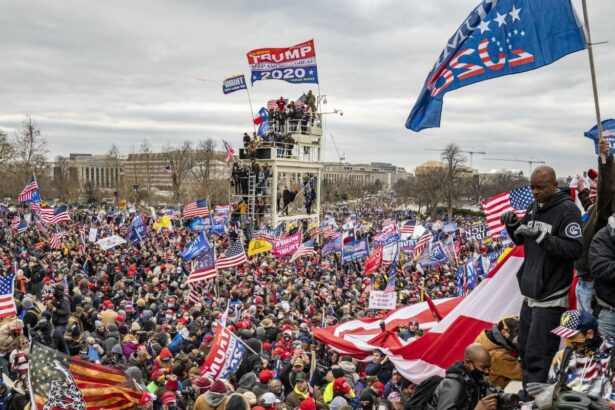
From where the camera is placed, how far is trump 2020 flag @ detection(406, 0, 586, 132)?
5000 millimetres

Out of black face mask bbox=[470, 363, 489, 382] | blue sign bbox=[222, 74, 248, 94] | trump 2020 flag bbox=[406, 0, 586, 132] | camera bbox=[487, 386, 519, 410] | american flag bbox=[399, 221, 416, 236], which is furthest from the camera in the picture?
blue sign bbox=[222, 74, 248, 94]

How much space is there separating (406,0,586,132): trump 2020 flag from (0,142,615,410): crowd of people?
1387mm

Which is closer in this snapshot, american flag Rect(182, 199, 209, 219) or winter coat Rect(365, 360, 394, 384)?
winter coat Rect(365, 360, 394, 384)

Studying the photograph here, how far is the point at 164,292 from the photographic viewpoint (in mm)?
16016

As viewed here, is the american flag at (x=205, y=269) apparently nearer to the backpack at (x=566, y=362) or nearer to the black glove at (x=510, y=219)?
the black glove at (x=510, y=219)

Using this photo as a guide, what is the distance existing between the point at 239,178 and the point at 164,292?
13.1 m

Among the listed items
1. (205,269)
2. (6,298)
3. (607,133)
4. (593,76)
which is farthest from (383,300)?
(593,76)

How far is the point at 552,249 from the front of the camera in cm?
399

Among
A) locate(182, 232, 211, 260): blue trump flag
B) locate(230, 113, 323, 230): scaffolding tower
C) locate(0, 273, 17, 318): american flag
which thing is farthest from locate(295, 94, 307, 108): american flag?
locate(0, 273, 17, 318): american flag

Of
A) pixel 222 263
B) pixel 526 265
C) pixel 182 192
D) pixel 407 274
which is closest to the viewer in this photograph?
pixel 526 265

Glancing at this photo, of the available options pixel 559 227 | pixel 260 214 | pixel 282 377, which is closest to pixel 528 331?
pixel 559 227

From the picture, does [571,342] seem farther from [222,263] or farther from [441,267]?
[441,267]

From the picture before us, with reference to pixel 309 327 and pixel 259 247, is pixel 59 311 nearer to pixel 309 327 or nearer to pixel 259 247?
pixel 309 327

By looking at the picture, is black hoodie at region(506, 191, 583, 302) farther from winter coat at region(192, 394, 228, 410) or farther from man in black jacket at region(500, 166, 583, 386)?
winter coat at region(192, 394, 228, 410)
